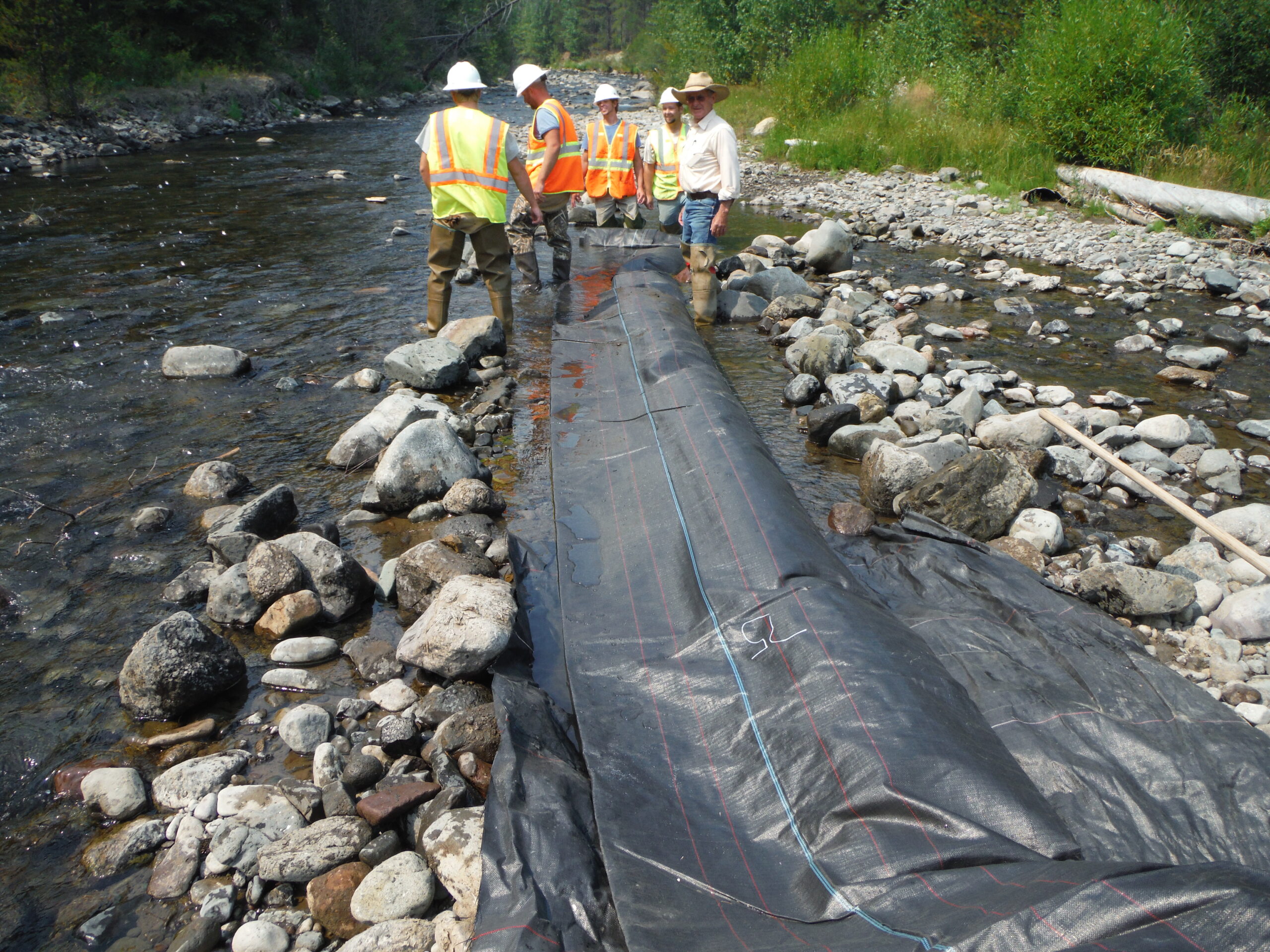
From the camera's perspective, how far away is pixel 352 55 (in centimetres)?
3388

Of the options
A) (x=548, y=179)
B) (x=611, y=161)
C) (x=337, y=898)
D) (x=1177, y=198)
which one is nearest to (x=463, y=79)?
(x=548, y=179)

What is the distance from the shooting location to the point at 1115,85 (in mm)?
12203

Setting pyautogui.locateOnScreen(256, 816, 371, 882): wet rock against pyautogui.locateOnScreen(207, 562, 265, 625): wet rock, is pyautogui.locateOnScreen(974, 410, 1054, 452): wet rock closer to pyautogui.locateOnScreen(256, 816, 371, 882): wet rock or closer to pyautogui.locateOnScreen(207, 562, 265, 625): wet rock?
pyautogui.locateOnScreen(256, 816, 371, 882): wet rock

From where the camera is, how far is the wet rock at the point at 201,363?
6.33 metres

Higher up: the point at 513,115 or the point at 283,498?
the point at 513,115

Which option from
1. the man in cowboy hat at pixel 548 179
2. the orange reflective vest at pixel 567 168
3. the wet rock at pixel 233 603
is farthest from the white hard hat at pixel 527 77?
the wet rock at pixel 233 603

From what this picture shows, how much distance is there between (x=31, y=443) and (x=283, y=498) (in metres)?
2.39

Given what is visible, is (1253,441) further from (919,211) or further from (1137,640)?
(919,211)

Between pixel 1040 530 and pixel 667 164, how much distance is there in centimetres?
629

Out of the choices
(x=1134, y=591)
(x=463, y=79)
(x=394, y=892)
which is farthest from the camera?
(x=463, y=79)

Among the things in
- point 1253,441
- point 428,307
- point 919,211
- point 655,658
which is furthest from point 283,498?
point 919,211

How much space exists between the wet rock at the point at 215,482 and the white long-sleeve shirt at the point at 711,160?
444cm

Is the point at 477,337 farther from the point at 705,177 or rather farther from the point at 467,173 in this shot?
the point at 705,177

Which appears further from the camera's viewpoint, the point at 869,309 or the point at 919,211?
the point at 919,211
